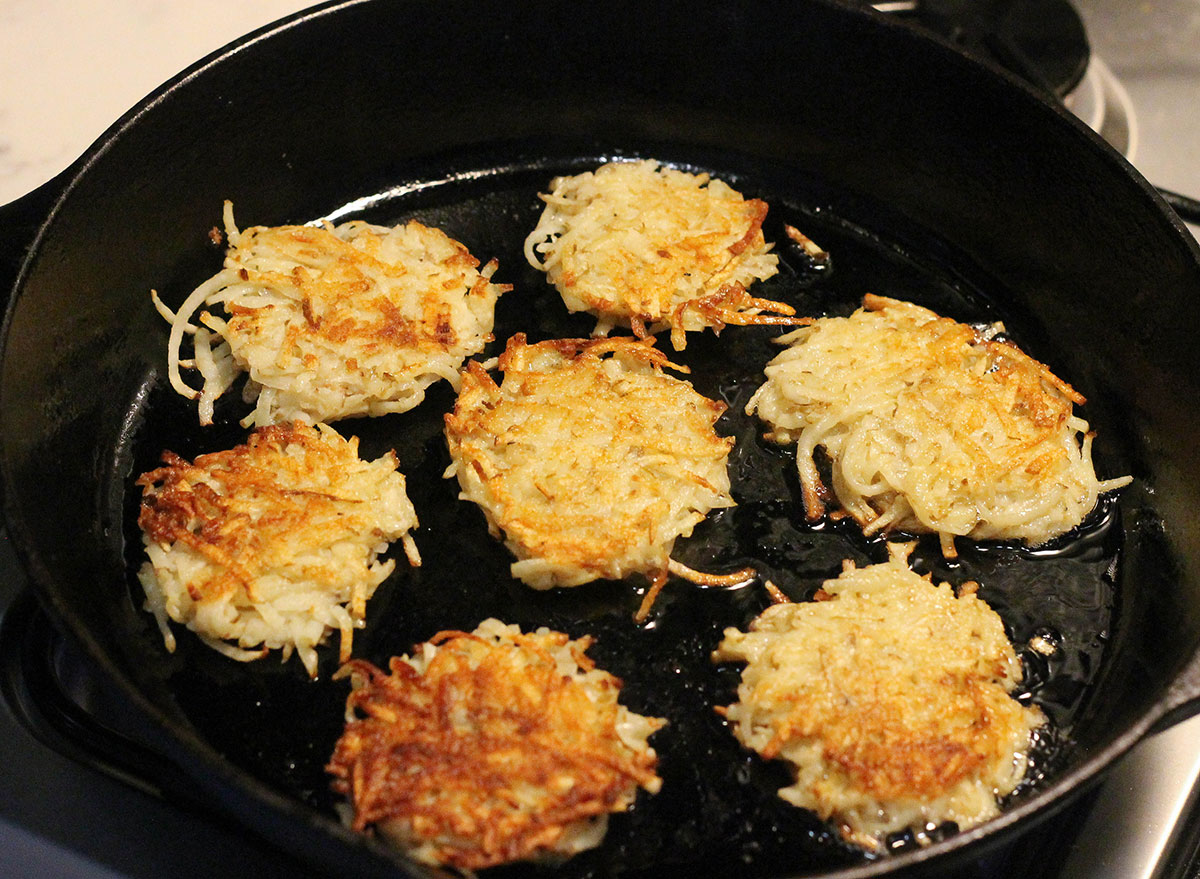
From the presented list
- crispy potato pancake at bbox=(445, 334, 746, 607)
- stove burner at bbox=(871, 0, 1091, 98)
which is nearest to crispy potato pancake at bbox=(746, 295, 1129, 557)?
crispy potato pancake at bbox=(445, 334, 746, 607)

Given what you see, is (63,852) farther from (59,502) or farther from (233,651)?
(59,502)

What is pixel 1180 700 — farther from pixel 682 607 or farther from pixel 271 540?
pixel 271 540

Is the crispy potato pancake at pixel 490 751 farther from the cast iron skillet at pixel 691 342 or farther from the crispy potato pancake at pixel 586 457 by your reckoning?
the crispy potato pancake at pixel 586 457

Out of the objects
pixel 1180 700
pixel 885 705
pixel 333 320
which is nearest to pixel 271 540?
pixel 333 320

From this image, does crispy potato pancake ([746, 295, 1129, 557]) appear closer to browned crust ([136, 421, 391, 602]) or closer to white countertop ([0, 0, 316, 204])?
browned crust ([136, 421, 391, 602])

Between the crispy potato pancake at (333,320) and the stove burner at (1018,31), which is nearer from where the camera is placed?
the crispy potato pancake at (333,320)

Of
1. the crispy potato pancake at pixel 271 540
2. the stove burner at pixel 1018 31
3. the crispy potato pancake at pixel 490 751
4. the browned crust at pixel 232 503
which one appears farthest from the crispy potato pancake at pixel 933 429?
the stove burner at pixel 1018 31
